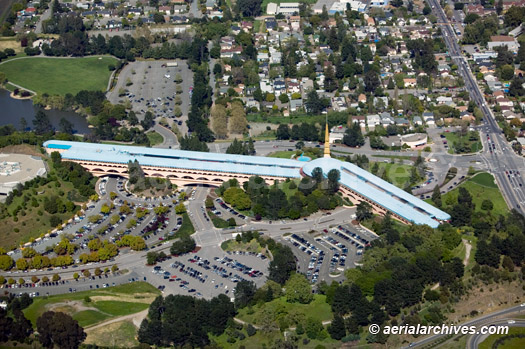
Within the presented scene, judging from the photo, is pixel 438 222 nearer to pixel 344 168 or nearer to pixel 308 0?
pixel 344 168

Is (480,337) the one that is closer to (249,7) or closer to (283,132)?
(283,132)

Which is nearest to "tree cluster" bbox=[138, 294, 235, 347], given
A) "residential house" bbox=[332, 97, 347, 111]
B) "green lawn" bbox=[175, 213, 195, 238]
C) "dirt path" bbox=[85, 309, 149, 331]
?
"dirt path" bbox=[85, 309, 149, 331]

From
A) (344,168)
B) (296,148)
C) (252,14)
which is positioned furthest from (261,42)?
(344,168)

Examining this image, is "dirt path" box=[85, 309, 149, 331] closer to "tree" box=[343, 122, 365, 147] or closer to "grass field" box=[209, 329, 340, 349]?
"grass field" box=[209, 329, 340, 349]

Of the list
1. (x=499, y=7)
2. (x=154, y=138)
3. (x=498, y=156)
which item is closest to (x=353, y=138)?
(x=498, y=156)

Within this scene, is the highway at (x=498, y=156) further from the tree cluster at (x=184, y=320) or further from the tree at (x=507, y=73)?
the tree cluster at (x=184, y=320)

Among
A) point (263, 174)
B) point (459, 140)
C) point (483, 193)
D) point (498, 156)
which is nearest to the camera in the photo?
point (483, 193)

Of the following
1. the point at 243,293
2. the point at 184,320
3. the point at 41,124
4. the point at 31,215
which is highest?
the point at 184,320
